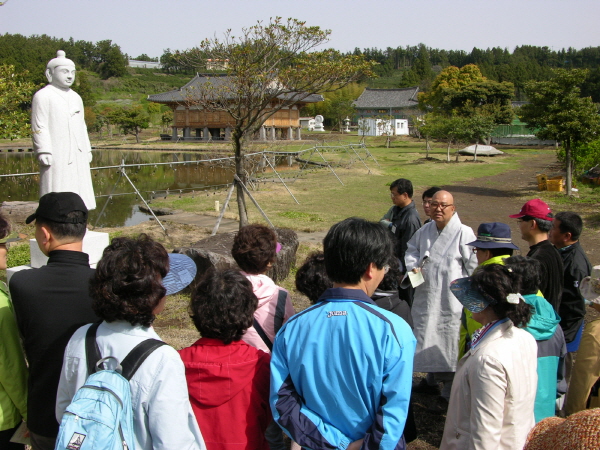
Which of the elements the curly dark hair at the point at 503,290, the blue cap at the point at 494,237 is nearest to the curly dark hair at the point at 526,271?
the curly dark hair at the point at 503,290

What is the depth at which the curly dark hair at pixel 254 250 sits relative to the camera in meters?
2.43

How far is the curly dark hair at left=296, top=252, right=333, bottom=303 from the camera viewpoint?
2.18m

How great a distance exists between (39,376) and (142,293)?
0.65 metres

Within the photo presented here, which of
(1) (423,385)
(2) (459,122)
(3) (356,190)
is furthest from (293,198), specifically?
(2) (459,122)

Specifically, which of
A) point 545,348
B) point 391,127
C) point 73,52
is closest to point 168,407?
point 545,348

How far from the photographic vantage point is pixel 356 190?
1543 cm

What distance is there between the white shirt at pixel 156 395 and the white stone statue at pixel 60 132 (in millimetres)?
3652

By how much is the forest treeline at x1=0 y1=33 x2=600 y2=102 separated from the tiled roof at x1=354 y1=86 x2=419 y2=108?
3.81 metres

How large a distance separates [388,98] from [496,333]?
51.2m

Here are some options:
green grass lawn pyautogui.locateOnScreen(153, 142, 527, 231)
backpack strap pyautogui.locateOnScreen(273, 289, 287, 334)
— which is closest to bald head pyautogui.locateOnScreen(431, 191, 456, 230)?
backpack strap pyautogui.locateOnScreen(273, 289, 287, 334)

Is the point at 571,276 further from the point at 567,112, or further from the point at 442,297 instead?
the point at 567,112

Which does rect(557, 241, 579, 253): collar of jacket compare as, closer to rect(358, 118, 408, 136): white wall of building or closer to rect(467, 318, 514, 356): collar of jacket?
rect(467, 318, 514, 356): collar of jacket

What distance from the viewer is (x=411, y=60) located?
4190 inches

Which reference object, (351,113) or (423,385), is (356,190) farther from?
(351,113)
